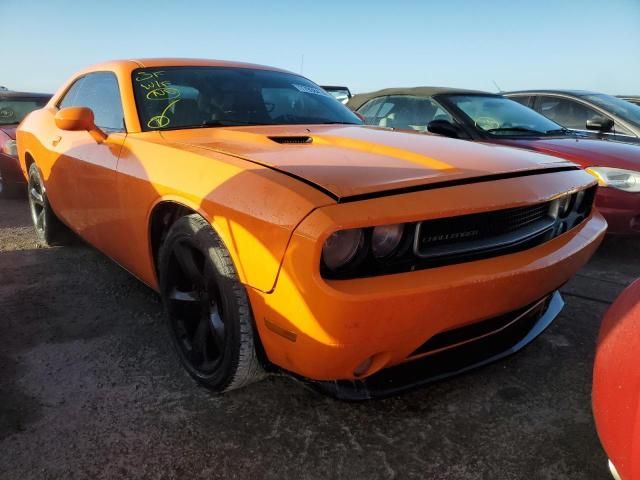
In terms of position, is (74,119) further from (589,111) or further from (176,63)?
(589,111)

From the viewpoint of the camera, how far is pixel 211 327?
2059mm

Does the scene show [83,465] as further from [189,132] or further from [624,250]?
[624,250]

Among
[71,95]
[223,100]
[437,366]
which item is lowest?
[437,366]

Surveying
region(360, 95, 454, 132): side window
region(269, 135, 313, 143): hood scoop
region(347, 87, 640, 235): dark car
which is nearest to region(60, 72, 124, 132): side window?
region(269, 135, 313, 143): hood scoop

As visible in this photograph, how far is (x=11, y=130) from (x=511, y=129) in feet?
17.3

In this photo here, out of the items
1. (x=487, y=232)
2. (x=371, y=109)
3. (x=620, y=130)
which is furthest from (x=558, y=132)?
(x=487, y=232)

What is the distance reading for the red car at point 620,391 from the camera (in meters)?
1.18

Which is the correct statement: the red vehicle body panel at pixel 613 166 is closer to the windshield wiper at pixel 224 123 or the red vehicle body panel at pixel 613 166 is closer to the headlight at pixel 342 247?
the windshield wiper at pixel 224 123

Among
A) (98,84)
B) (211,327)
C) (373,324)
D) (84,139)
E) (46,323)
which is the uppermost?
(98,84)

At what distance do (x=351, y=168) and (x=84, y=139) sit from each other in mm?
1864

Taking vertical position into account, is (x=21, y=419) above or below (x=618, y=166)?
below

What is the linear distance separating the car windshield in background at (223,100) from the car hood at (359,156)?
18 cm

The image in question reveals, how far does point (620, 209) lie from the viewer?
3697 millimetres

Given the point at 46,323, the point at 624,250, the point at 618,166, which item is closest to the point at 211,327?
the point at 46,323
